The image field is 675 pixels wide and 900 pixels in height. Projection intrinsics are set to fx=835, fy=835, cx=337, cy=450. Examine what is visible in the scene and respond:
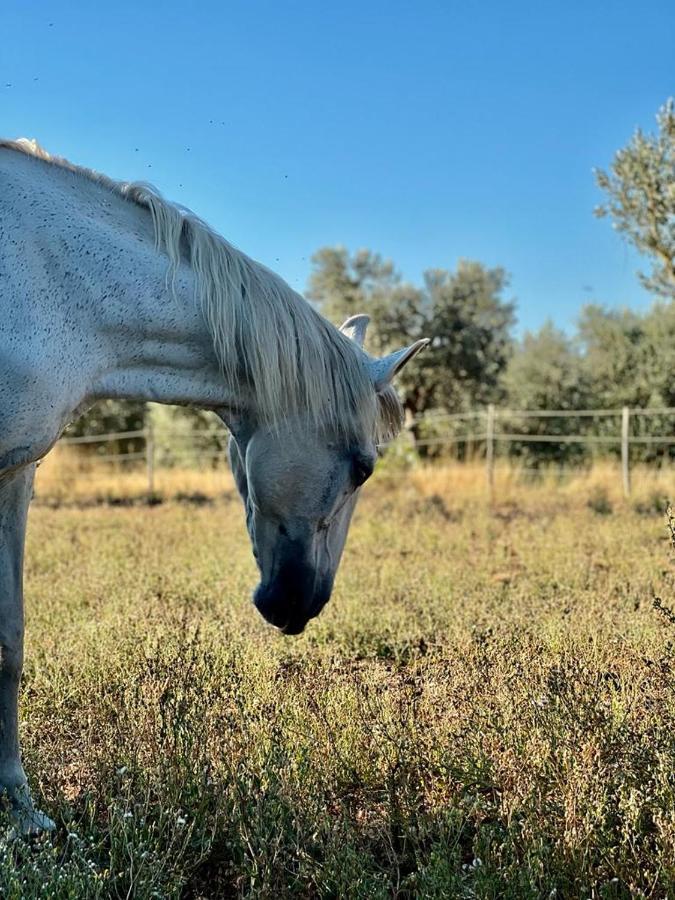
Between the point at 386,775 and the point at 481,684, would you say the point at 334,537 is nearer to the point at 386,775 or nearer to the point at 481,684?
the point at 386,775

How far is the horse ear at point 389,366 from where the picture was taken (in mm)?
2742

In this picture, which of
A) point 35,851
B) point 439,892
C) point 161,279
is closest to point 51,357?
point 161,279

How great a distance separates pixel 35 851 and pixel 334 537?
4.47ft

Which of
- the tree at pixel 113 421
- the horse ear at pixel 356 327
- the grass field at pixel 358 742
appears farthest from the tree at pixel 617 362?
the horse ear at pixel 356 327

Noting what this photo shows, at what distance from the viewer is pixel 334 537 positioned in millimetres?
2924

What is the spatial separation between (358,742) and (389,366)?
55.3 inches

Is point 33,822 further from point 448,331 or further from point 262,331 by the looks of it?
point 448,331

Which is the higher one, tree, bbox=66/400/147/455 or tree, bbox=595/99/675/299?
tree, bbox=595/99/675/299

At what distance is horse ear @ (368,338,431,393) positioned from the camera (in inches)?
108

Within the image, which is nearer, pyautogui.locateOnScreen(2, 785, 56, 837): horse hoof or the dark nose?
pyautogui.locateOnScreen(2, 785, 56, 837): horse hoof

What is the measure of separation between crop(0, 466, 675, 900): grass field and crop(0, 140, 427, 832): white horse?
47 centimetres

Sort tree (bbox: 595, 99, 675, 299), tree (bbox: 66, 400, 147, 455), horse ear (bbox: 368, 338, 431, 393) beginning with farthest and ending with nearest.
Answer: tree (bbox: 66, 400, 147, 455) < tree (bbox: 595, 99, 675, 299) < horse ear (bbox: 368, 338, 431, 393)

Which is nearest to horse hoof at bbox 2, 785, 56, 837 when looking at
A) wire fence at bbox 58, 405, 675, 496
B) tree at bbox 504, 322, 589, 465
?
wire fence at bbox 58, 405, 675, 496

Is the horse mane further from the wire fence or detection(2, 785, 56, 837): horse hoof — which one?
the wire fence
